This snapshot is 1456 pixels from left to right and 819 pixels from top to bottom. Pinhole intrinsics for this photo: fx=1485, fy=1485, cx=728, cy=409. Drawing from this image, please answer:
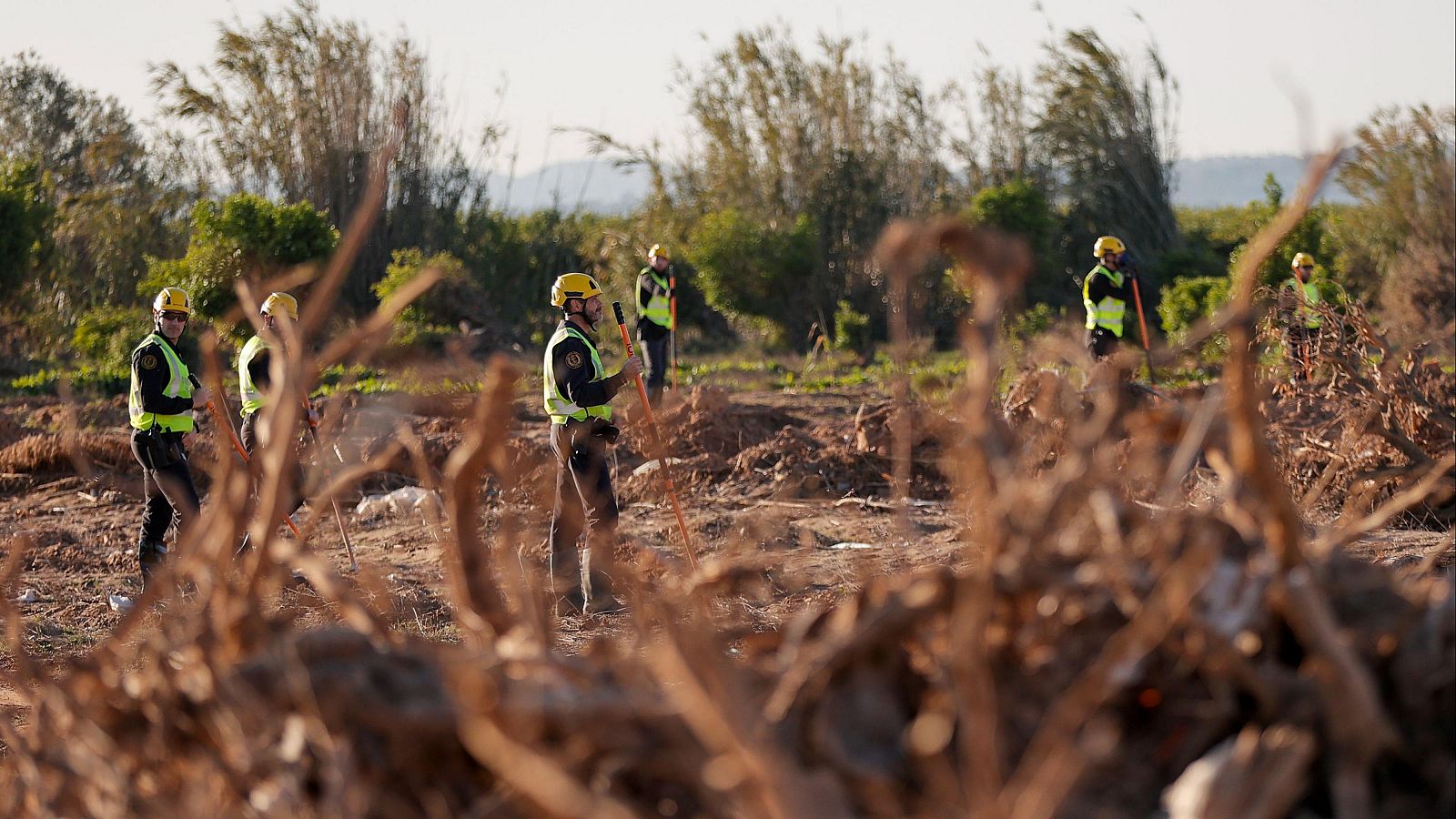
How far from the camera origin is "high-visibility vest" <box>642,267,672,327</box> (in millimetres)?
14633

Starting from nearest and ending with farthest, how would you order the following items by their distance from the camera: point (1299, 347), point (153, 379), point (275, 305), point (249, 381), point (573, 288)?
point (573, 288) < point (275, 305) < point (153, 379) < point (249, 381) < point (1299, 347)

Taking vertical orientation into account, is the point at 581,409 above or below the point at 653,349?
above

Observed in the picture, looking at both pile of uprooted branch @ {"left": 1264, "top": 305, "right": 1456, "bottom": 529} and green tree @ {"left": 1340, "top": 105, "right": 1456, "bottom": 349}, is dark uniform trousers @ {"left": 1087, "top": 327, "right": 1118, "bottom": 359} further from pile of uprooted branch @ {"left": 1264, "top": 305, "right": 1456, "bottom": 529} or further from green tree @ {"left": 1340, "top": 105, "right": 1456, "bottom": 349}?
green tree @ {"left": 1340, "top": 105, "right": 1456, "bottom": 349}

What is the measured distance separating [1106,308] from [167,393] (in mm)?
8528

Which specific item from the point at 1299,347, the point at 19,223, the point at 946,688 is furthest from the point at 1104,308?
the point at 19,223

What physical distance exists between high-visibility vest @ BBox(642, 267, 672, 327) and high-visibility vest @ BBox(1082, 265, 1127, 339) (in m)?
4.07

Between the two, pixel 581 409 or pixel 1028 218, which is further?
pixel 1028 218

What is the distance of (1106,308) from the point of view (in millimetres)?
13484

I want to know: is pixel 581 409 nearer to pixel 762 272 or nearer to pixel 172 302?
pixel 172 302

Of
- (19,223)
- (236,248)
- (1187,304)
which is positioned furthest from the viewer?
(19,223)

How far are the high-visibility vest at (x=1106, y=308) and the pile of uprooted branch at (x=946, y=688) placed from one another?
11382mm

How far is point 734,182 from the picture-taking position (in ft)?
94.5

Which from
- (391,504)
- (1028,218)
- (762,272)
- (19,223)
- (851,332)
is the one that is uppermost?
(19,223)

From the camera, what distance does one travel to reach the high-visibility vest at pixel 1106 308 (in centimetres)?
1345
